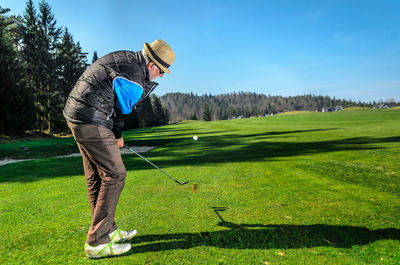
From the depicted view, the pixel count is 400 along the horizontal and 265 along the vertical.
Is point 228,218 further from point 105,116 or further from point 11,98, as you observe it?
point 11,98

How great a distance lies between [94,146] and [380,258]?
3.37 meters

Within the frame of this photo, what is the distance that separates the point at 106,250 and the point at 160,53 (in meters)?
2.48

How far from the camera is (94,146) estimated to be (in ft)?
9.03

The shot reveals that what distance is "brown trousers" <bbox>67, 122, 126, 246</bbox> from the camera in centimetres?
273

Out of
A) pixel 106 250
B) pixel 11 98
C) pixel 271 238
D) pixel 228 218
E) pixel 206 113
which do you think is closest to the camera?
pixel 106 250

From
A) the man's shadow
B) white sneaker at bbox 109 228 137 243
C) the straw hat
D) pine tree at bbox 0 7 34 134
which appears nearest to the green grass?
the man's shadow

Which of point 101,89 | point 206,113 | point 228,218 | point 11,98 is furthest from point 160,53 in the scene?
point 206,113

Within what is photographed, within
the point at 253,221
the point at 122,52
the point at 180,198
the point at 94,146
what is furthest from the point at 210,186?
the point at 122,52

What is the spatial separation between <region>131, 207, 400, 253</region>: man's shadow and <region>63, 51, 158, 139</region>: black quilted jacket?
62.3 inches

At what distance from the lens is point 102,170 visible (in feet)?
9.27

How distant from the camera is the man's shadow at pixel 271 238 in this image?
2760mm

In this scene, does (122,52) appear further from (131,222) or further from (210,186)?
(210,186)

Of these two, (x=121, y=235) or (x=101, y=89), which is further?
(x=121, y=235)

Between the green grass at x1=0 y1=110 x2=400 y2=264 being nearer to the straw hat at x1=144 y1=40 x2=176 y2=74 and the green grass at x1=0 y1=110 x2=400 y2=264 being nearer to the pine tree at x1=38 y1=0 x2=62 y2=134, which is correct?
the straw hat at x1=144 y1=40 x2=176 y2=74
